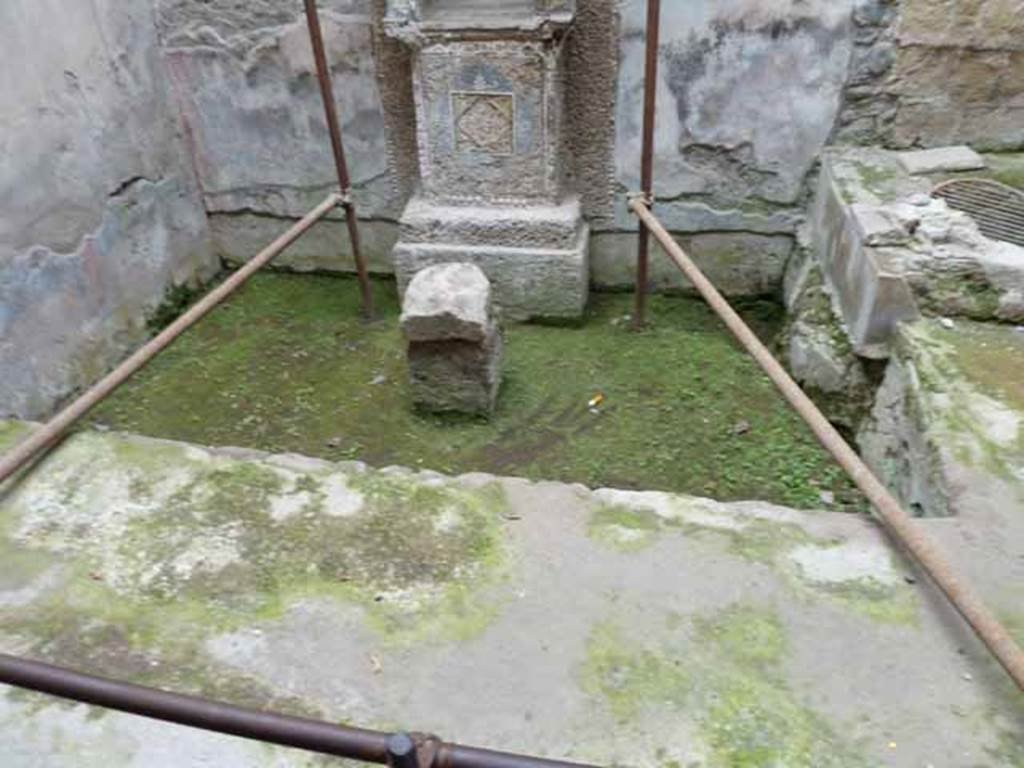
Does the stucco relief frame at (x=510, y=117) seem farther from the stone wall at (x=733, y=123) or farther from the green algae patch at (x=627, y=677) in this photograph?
the green algae patch at (x=627, y=677)

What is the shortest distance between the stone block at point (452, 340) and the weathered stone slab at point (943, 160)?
1.79m

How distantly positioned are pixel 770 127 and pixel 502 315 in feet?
4.60

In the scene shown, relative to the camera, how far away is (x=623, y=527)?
186 centimetres

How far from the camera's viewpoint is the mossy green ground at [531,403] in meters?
2.78

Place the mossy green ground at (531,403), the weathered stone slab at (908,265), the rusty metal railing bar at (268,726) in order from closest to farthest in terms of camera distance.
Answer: the rusty metal railing bar at (268,726), the weathered stone slab at (908,265), the mossy green ground at (531,403)

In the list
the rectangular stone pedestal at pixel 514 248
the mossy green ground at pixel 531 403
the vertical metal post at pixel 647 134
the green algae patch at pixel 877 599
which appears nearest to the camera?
the green algae patch at pixel 877 599

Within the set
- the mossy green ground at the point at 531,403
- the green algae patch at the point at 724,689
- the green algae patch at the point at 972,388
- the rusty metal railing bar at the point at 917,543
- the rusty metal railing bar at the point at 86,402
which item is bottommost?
the mossy green ground at the point at 531,403

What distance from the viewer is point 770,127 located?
342cm

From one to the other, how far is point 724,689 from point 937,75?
280 cm

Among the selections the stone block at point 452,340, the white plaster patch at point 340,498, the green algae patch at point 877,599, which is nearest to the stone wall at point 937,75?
the stone block at point 452,340

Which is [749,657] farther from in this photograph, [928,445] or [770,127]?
[770,127]

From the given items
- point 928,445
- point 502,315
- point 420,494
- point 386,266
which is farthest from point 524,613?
point 386,266

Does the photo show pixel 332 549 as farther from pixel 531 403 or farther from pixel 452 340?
pixel 531 403

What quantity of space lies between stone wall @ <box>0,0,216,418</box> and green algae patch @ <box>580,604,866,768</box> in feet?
8.03
